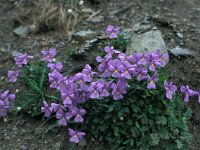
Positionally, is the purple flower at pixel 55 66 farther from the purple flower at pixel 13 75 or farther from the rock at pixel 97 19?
the rock at pixel 97 19

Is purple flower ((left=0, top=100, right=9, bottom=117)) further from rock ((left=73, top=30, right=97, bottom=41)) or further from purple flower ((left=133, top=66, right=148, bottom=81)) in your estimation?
purple flower ((left=133, top=66, right=148, bottom=81))

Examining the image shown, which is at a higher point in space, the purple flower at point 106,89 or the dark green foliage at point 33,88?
the purple flower at point 106,89

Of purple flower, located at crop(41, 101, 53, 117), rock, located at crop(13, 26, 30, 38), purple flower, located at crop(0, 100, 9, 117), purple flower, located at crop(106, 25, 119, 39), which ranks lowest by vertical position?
purple flower, located at crop(0, 100, 9, 117)

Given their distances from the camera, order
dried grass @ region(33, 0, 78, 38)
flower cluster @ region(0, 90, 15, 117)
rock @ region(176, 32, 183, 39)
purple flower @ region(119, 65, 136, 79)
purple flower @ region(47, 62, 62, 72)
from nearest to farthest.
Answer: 1. purple flower @ region(119, 65, 136, 79)
2. purple flower @ region(47, 62, 62, 72)
3. flower cluster @ region(0, 90, 15, 117)
4. rock @ region(176, 32, 183, 39)
5. dried grass @ region(33, 0, 78, 38)

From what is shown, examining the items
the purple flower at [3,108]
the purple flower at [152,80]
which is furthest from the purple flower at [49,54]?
the purple flower at [152,80]

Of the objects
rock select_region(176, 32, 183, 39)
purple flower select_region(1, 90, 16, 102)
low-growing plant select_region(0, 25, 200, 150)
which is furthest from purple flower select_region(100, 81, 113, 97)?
rock select_region(176, 32, 183, 39)

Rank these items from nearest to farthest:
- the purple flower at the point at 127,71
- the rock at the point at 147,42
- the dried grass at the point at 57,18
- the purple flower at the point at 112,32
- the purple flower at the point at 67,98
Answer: the purple flower at the point at 127,71 → the purple flower at the point at 67,98 → the purple flower at the point at 112,32 → the rock at the point at 147,42 → the dried grass at the point at 57,18

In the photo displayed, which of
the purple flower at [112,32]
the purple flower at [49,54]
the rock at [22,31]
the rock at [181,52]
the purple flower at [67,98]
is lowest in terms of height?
the rock at [22,31]

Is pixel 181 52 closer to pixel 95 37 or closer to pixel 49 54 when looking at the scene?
pixel 95 37

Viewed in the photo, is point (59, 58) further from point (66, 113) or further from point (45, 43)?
point (66, 113)
